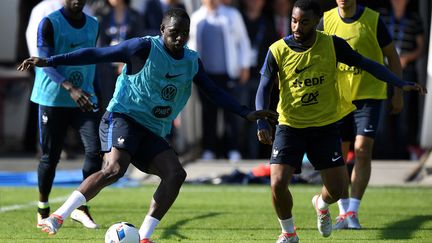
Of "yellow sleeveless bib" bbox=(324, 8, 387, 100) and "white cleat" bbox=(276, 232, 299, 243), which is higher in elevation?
"yellow sleeveless bib" bbox=(324, 8, 387, 100)

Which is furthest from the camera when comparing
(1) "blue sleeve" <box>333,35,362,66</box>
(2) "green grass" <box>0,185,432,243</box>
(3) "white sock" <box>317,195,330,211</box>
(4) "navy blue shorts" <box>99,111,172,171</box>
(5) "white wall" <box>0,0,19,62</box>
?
(5) "white wall" <box>0,0,19,62</box>

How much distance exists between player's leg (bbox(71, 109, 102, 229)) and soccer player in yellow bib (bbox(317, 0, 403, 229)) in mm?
2385

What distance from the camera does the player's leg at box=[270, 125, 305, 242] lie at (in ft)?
28.8

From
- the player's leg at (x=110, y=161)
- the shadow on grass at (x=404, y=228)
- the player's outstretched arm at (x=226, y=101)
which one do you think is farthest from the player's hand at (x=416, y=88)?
the player's leg at (x=110, y=161)

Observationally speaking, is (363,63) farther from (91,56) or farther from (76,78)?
(76,78)

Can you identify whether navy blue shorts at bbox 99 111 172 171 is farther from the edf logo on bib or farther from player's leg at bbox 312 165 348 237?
the edf logo on bib

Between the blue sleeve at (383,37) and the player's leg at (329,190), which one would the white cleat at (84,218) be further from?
the blue sleeve at (383,37)

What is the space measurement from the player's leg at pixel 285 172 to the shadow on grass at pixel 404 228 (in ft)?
3.79

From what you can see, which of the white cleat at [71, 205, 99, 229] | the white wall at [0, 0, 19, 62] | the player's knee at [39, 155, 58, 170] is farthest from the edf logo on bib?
the white wall at [0, 0, 19, 62]

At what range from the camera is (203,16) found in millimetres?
16750

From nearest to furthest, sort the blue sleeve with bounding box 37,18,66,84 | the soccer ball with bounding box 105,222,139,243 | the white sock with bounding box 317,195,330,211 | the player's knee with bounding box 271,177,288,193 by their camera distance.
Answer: the soccer ball with bounding box 105,222,139,243
the player's knee with bounding box 271,177,288,193
the white sock with bounding box 317,195,330,211
the blue sleeve with bounding box 37,18,66,84

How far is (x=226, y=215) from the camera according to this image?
11.4m

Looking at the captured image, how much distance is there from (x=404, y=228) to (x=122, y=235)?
10.7ft

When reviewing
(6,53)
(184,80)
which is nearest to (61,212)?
(184,80)
